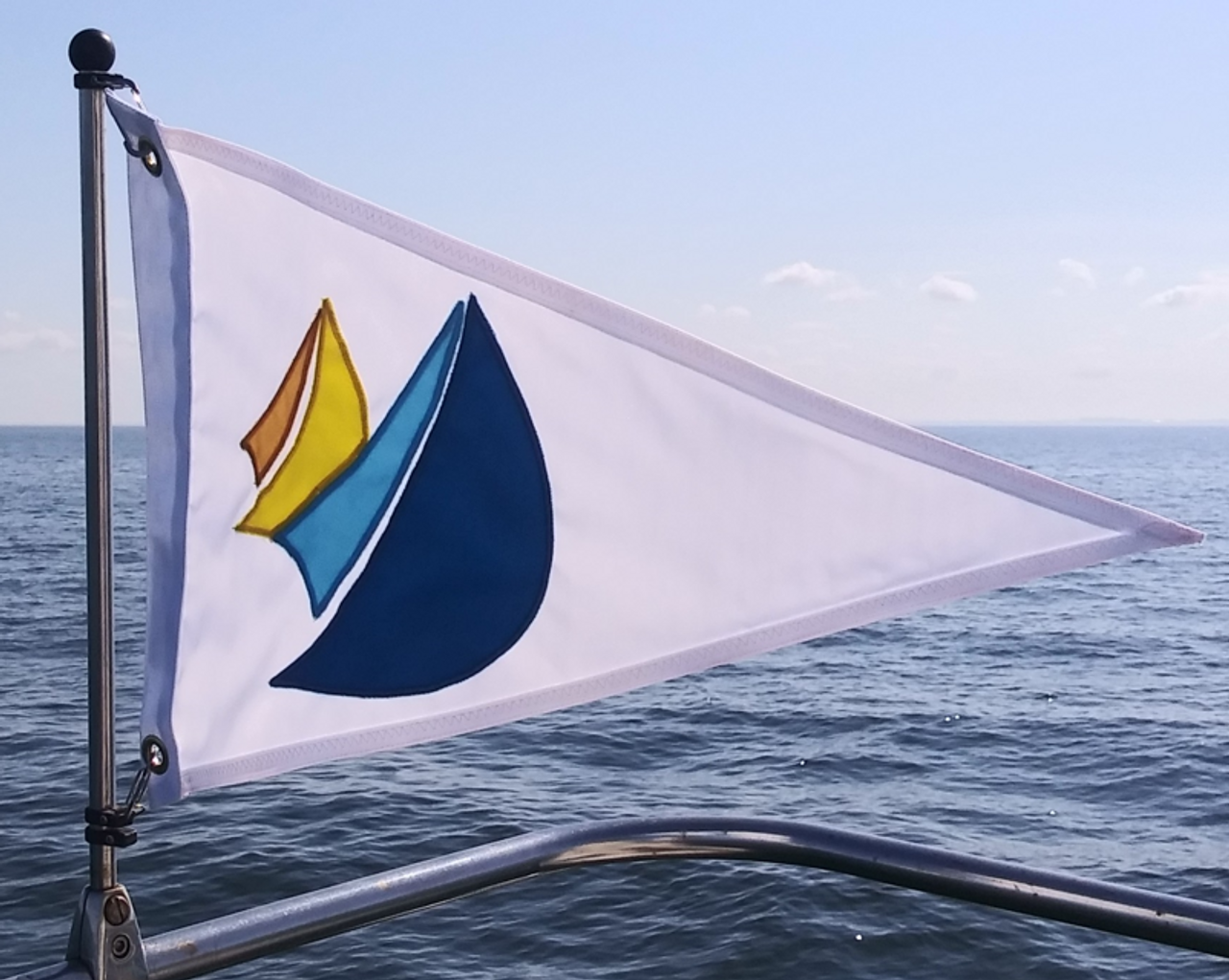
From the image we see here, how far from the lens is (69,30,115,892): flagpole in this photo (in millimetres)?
2447

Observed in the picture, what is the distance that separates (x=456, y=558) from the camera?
2.74 m

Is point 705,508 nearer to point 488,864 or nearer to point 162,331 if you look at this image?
point 488,864

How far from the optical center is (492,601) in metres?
2.77

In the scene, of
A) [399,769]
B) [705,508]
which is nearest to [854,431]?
[705,508]

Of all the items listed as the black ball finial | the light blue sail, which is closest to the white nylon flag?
the light blue sail

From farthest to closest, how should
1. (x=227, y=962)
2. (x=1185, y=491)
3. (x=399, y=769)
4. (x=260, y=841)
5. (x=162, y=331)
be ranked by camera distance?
(x=1185, y=491)
(x=399, y=769)
(x=260, y=841)
(x=162, y=331)
(x=227, y=962)

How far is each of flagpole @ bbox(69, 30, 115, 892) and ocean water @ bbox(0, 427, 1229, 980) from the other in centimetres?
938

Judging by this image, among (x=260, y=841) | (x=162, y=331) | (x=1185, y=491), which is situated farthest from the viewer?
(x=1185, y=491)

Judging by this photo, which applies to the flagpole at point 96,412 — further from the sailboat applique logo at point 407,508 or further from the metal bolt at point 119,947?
the sailboat applique logo at point 407,508

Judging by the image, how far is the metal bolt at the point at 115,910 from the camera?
2.31m

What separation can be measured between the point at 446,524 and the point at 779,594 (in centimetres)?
68

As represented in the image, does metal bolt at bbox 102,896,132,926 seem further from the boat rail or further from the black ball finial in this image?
the black ball finial

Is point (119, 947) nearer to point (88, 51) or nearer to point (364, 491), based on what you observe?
point (364, 491)

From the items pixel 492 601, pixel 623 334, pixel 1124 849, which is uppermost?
pixel 623 334
